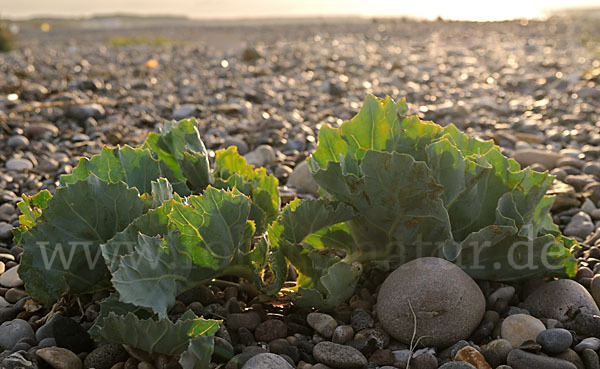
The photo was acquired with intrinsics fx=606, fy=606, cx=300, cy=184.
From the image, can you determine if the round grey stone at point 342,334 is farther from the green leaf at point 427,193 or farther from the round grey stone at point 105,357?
the round grey stone at point 105,357

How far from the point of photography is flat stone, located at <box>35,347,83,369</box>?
1758 millimetres

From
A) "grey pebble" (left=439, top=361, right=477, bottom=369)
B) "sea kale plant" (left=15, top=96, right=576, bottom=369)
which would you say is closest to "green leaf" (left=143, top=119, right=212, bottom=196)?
"sea kale plant" (left=15, top=96, right=576, bottom=369)

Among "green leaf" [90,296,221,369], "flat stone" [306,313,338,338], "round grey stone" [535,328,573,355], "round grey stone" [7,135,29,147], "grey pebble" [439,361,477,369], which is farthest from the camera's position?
"round grey stone" [7,135,29,147]

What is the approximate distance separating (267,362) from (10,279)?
1221 millimetres

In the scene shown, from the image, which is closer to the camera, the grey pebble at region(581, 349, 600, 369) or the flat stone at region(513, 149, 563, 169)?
the grey pebble at region(581, 349, 600, 369)

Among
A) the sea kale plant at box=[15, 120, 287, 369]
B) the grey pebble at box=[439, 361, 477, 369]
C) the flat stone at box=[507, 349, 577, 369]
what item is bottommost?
the flat stone at box=[507, 349, 577, 369]

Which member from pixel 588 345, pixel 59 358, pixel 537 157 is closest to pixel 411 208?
pixel 588 345

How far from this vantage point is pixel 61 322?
1.89 meters

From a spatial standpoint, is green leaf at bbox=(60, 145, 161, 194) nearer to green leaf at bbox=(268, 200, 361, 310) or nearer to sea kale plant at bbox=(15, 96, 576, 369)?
sea kale plant at bbox=(15, 96, 576, 369)

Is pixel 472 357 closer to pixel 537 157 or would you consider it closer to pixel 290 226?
pixel 290 226

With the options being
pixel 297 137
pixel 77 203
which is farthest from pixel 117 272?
pixel 297 137

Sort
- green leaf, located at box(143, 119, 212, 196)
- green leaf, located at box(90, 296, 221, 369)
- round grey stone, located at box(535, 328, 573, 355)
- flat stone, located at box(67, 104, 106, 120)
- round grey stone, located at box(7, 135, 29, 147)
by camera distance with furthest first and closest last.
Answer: flat stone, located at box(67, 104, 106, 120) < round grey stone, located at box(7, 135, 29, 147) < green leaf, located at box(143, 119, 212, 196) < round grey stone, located at box(535, 328, 573, 355) < green leaf, located at box(90, 296, 221, 369)

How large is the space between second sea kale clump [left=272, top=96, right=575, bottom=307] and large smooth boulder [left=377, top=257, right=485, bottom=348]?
0.09m

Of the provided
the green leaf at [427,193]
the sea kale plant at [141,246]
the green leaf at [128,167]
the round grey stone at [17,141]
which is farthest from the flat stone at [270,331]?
the round grey stone at [17,141]
